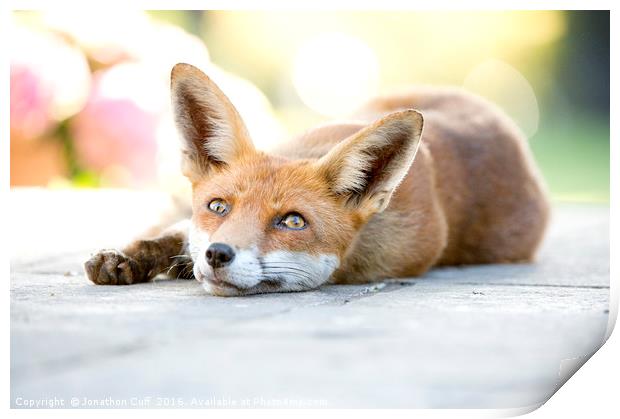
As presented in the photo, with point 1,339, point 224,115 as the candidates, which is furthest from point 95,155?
point 1,339

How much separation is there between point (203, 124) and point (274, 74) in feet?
5.89

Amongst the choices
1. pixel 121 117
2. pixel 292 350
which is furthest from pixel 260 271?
pixel 121 117

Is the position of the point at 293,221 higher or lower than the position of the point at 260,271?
higher

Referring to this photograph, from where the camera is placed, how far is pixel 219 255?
2594 mm

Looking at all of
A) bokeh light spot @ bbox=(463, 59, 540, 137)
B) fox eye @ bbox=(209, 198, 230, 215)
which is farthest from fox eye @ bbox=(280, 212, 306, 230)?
bokeh light spot @ bbox=(463, 59, 540, 137)

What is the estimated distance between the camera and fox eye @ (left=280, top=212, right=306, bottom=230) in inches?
112

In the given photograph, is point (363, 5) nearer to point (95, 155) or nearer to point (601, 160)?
point (601, 160)

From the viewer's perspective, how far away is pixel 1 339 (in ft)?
7.07

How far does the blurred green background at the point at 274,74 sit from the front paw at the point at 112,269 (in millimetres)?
1049

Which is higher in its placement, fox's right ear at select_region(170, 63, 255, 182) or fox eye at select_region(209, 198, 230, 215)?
fox's right ear at select_region(170, 63, 255, 182)

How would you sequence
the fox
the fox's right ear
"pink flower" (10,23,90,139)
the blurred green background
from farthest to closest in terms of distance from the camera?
"pink flower" (10,23,90,139) → the blurred green background → the fox's right ear → the fox

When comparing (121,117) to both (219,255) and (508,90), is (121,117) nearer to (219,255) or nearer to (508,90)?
(508,90)

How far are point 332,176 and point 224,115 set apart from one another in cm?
46

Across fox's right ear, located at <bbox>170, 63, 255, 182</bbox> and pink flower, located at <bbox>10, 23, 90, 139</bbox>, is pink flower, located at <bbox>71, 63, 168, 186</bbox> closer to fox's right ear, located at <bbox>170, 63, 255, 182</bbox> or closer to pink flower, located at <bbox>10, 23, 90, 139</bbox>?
pink flower, located at <bbox>10, 23, 90, 139</bbox>
